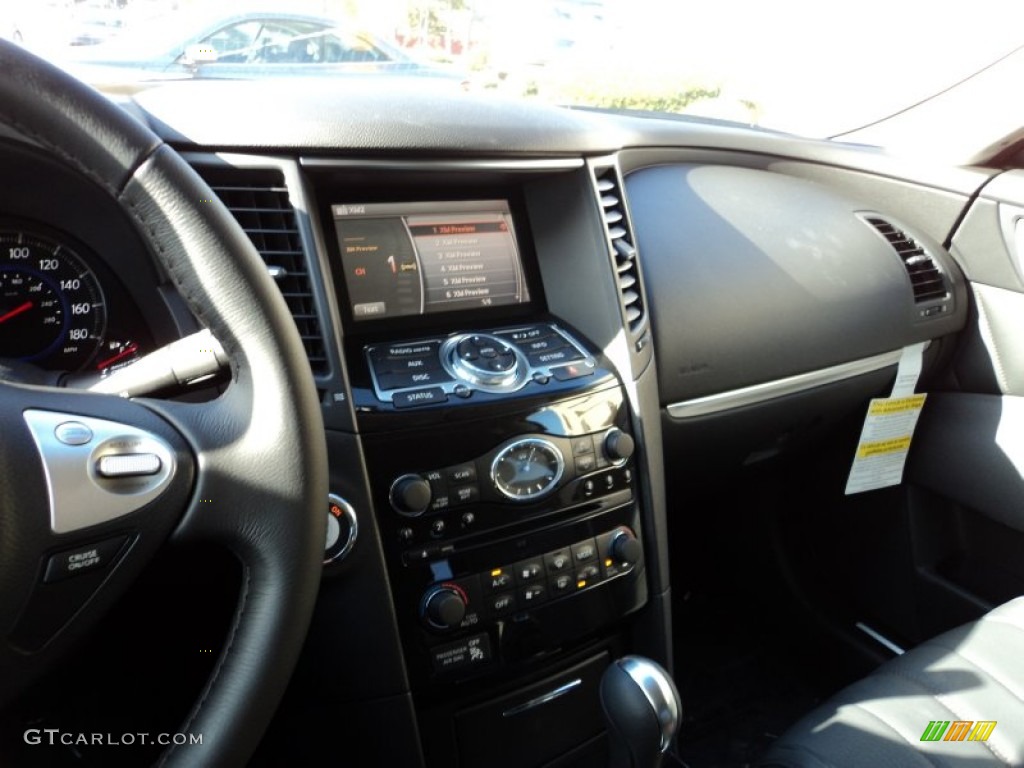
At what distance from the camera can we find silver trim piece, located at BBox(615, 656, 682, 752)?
1.20 m

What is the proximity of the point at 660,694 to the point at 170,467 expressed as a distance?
0.71 metres

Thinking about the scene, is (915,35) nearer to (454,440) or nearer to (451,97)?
(451,97)

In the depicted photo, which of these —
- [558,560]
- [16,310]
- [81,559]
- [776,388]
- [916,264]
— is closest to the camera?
[81,559]

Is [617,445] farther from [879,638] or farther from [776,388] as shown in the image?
[879,638]

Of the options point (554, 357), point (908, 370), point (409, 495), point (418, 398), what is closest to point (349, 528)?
point (409, 495)

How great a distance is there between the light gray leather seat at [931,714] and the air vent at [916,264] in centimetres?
72

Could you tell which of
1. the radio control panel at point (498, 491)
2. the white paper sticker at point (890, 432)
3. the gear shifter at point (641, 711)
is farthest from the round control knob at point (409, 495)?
the white paper sticker at point (890, 432)

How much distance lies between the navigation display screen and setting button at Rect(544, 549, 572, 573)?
406 mm

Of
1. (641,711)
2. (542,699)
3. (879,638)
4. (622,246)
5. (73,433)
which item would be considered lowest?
(879,638)

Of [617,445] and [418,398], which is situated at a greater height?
[418,398]

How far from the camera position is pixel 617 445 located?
4.68 ft

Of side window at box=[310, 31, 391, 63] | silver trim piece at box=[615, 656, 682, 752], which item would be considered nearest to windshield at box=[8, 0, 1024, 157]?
side window at box=[310, 31, 391, 63]

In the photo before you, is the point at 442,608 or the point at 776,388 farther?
the point at 776,388
